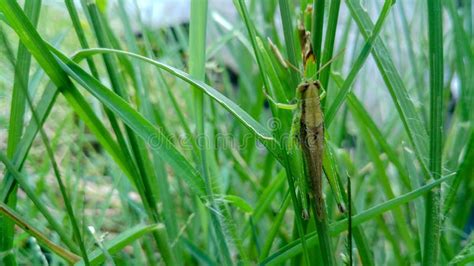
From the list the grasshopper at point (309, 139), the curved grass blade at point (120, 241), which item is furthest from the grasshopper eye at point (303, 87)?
the curved grass blade at point (120, 241)

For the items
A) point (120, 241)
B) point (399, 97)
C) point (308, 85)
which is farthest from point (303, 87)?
point (120, 241)

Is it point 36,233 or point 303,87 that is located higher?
point 303,87

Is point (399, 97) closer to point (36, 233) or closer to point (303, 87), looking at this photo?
point (303, 87)

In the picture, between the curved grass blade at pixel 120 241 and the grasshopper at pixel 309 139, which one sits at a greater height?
the grasshopper at pixel 309 139

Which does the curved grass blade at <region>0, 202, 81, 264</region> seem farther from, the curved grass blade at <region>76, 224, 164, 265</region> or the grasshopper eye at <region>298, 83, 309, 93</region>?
the grasshopper eye at <region>298, 83, 309, 93</region>

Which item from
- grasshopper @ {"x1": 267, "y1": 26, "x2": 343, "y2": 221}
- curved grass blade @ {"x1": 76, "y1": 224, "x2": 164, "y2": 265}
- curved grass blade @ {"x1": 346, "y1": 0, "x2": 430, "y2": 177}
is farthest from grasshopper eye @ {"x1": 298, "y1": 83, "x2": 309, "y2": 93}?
curved grass blade @ {"x1": 76, "y1": 224, "x2": 164, "y2": 265}

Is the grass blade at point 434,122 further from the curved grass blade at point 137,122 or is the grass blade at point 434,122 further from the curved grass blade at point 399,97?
the curved grass blade at point 137,122

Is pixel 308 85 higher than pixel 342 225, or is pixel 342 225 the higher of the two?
pixel 308 85

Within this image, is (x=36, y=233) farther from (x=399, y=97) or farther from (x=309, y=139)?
(x=399, y=97)

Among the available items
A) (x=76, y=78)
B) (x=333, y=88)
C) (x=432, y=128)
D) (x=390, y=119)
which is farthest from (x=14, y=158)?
(x=390, y=119)

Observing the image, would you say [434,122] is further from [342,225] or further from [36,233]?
[36,233]

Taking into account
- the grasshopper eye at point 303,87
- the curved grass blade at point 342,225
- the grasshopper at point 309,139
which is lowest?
the curved grass blade at point 342,225

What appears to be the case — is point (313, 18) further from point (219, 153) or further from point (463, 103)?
point (219, 153)
